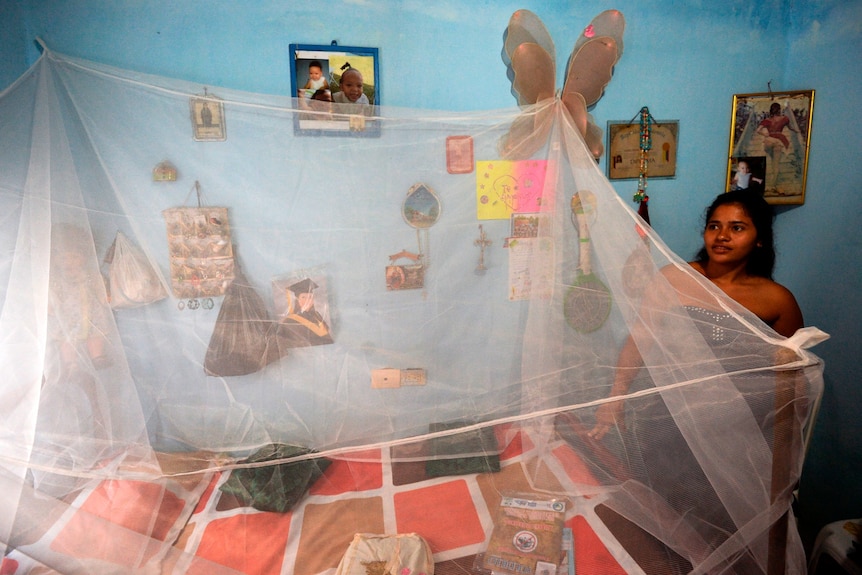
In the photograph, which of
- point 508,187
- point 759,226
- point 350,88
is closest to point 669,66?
point 759,226

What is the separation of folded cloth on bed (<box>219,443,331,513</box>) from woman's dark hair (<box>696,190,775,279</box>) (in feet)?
5.27

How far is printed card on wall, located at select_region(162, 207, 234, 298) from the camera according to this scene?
1274mm

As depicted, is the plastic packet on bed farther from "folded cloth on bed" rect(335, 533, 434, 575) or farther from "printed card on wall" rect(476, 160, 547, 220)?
"printed card on wall" rect(476, 160, 547, 220)

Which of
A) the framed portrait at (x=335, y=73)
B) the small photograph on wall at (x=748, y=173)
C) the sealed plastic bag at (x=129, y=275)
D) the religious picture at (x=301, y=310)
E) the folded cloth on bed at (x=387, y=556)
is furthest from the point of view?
the small photograph on wall at (x=748, y=173)

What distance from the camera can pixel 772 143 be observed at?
2.01 metres

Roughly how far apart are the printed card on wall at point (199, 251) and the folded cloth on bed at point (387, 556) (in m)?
0.80

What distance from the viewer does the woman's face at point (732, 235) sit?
1.52m

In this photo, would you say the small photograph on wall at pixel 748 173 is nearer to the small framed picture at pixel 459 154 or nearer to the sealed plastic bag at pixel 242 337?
the small framed picture at pixel 459 154

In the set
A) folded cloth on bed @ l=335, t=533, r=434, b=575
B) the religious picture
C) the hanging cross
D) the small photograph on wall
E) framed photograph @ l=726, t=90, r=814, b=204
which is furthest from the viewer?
the small photograph on wall

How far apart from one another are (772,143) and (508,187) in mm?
1445

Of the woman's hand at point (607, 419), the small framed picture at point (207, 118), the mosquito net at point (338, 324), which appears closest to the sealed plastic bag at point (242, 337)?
the mosquito net at point (338, 324)

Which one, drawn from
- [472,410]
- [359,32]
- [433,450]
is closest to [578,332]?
[472,410]

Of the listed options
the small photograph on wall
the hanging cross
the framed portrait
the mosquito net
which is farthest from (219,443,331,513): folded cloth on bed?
the small photograph on wall

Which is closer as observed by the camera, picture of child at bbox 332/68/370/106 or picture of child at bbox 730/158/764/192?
picture of child at bbox 332/68/370/106
